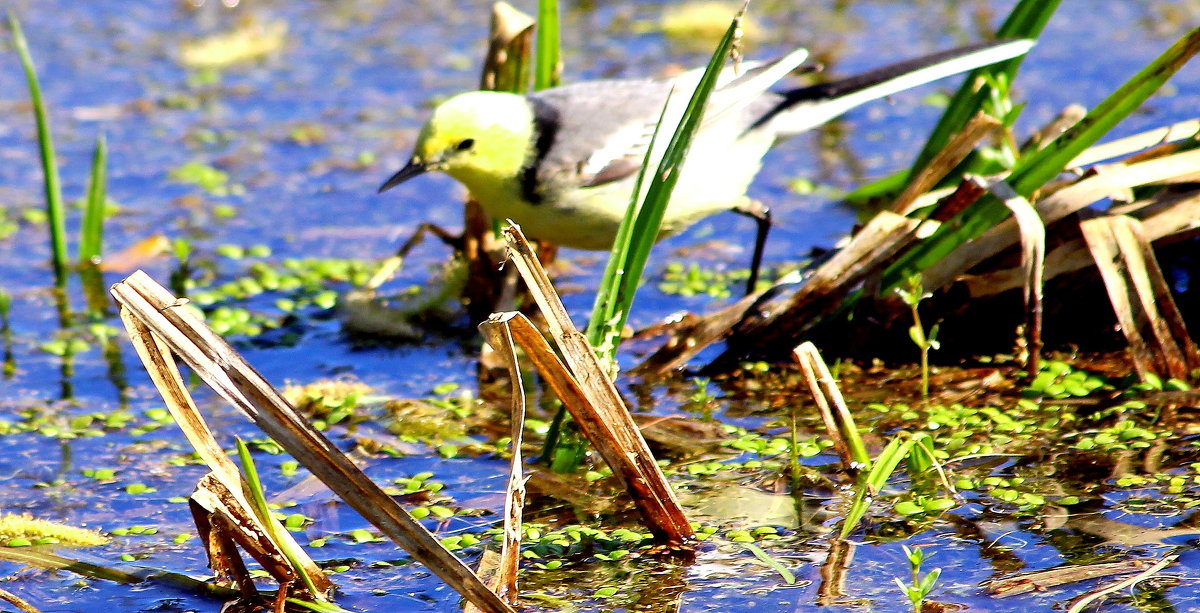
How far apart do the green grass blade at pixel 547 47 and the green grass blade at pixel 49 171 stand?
1913 millimetres

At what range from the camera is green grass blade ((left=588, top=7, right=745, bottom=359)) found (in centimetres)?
339

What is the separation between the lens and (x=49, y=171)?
5.23 metres

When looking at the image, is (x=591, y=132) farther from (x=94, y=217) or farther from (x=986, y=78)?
(x=94, y=217)

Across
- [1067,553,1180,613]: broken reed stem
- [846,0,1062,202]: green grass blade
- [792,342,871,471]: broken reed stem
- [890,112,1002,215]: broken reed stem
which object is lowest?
[1067,553,1180,613]: broken reed stem

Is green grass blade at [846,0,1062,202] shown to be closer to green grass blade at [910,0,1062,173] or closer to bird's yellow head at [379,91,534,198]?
green grass blade at [910,0,1062,173]

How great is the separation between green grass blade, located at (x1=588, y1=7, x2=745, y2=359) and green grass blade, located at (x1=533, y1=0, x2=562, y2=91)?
160 cm

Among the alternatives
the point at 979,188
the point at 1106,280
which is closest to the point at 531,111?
the point at 979,188

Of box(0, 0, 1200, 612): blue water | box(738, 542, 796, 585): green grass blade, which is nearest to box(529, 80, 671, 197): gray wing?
box(0, 0, 1200, 612): blue water

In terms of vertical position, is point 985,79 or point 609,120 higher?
point 609,120

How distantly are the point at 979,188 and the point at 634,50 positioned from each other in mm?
4897

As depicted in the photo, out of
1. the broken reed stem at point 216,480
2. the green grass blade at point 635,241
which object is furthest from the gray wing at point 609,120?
the broken reed stem at point 216,480

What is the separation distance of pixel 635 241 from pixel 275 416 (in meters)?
1.12

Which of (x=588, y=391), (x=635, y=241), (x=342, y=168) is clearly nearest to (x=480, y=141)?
(x=635, y=241)

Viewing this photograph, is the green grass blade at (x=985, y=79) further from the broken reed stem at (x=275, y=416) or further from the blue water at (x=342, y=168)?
the broken reed stem at (x=275, y=416)
